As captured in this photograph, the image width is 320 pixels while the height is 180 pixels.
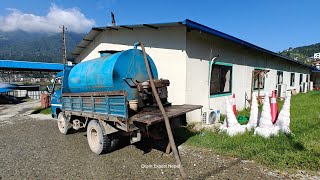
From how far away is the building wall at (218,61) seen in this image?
776 cm

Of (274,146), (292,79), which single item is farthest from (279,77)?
(274,146)

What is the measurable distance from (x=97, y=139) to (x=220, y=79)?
6122 mm

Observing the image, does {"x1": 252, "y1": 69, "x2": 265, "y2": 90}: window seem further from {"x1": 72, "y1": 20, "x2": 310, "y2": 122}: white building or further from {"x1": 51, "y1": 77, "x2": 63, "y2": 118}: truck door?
{"x1": 51, "y1": 77, "x2": 63, "y2": 118}: truck door

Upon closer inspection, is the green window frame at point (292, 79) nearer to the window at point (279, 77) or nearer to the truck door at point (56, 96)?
the window at point (279, 77)

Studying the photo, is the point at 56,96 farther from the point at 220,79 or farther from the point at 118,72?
the point at 220,79

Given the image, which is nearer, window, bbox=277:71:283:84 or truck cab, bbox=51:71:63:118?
truck cab, bbox=51:71:63:118

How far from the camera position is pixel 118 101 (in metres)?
4.84

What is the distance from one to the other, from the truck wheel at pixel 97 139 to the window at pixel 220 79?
5.13 m

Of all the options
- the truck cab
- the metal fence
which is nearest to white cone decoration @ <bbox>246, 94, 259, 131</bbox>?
the truck cab

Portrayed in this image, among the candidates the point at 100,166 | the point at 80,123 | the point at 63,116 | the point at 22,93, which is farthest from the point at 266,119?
the point at 22,93

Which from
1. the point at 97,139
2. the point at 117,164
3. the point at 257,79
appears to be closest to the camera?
the point at 117,164

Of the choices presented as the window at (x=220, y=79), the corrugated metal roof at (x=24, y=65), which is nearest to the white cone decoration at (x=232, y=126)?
the window at (x=220, y=79)

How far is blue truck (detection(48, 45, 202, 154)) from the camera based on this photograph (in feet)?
15.9

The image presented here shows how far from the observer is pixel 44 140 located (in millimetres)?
7180
